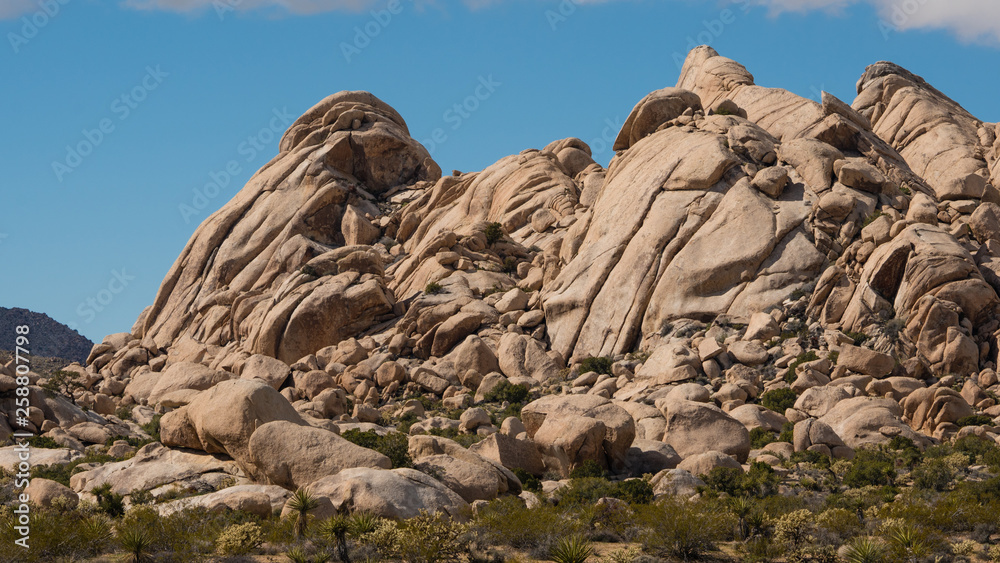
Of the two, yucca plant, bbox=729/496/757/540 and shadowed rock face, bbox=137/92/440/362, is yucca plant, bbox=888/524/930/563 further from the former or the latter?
shadowed rock face, bbox=137/92/440/362

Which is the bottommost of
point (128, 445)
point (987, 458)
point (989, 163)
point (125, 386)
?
point (987, 458)

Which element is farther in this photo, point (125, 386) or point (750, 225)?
point (125, 386)

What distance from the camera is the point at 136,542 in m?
22.0

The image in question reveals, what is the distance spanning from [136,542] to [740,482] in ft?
66.3

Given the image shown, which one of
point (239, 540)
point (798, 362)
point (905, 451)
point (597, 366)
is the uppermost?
point (597, 366)

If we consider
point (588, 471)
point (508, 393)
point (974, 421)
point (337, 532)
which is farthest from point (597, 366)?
point (337, 532)

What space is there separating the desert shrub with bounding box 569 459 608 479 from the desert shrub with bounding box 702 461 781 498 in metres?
3.87

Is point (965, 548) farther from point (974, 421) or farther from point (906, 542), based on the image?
point (974, 421)

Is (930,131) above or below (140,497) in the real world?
above

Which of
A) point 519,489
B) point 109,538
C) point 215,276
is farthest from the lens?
point 215,276

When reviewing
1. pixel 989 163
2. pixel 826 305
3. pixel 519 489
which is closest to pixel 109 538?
pixel 519 489

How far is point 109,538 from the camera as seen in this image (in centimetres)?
2350

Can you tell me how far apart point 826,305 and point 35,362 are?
80.9m

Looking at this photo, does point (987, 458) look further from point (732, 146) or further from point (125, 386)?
point (125, 386)
